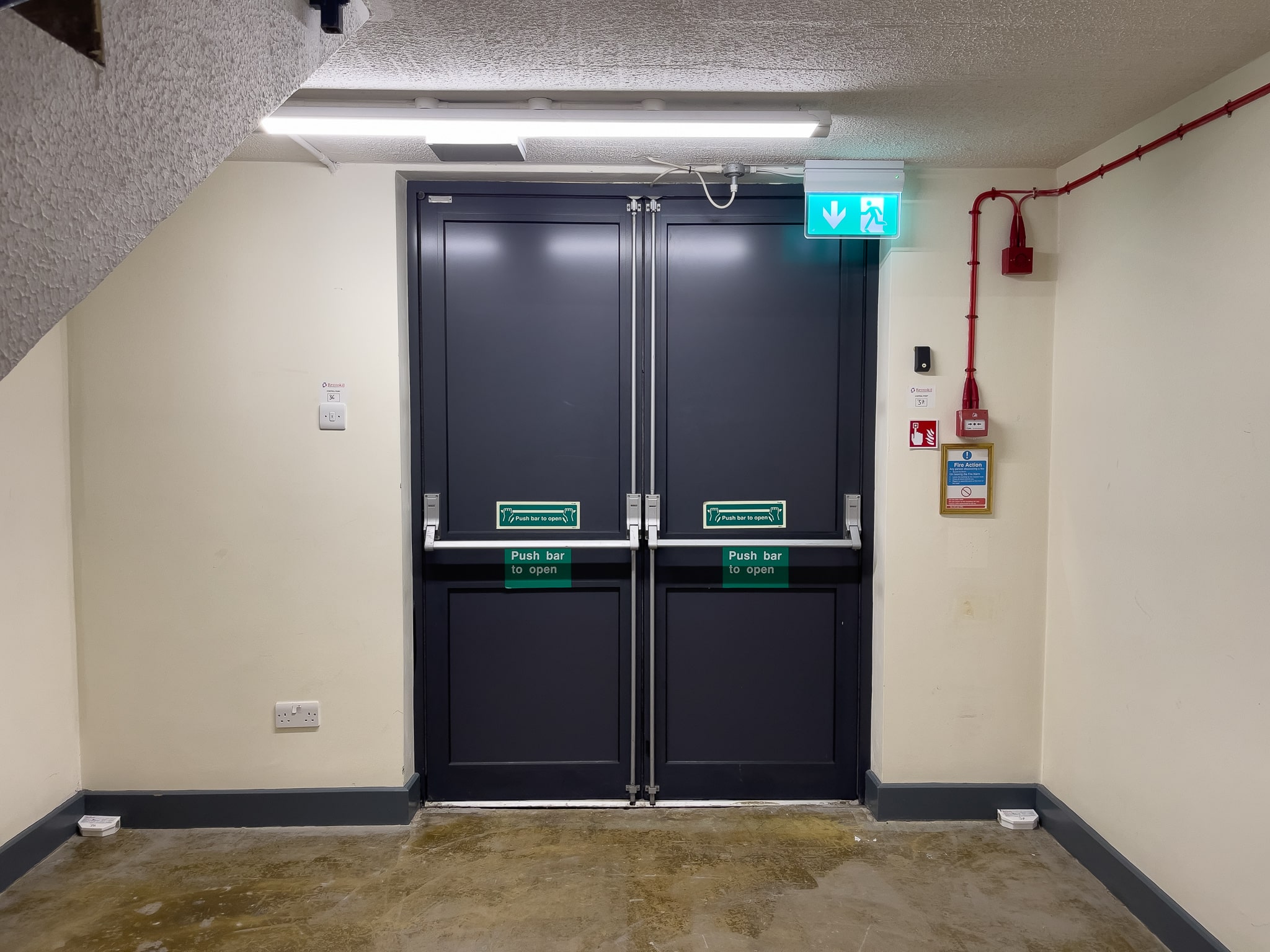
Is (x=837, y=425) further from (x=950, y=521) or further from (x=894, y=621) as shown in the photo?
(x=894, y=621)

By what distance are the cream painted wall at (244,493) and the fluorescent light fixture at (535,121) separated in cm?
59

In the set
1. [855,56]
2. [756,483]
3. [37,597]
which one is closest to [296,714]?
[37,597]

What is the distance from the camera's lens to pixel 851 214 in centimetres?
274

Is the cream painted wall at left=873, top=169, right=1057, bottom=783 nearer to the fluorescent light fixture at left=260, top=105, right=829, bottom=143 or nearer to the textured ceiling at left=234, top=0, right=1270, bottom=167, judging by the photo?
the textured ceiling at left=234, top=0, right=1270, bottom=167

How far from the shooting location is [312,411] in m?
2.87

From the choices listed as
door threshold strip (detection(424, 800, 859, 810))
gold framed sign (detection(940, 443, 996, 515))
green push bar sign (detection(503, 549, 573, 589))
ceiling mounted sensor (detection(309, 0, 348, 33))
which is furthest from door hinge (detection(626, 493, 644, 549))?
ceiling mounted sensor (detection(309, 0, 348, 33))

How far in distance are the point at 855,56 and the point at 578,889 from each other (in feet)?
8.57

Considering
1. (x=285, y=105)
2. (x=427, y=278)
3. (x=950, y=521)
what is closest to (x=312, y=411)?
(x=427, y=278)

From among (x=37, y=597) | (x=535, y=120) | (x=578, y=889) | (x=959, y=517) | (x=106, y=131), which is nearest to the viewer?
(x=106, y=131)

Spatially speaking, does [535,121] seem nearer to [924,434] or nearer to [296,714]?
[924,434]

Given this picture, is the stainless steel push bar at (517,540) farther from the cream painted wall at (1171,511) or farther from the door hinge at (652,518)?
the cream painted wall at (1171,511)

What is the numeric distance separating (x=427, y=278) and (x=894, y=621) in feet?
7.35

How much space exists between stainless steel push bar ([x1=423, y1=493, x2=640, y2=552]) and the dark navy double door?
27 millimetres

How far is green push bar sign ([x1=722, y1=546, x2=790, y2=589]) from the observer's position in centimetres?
304
